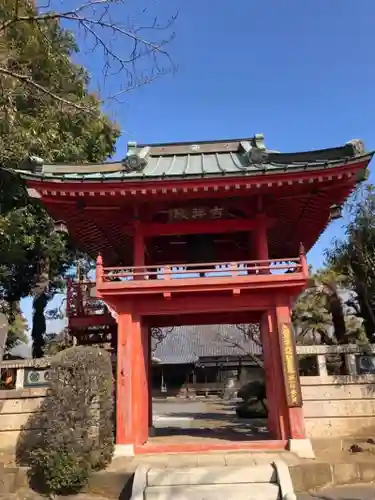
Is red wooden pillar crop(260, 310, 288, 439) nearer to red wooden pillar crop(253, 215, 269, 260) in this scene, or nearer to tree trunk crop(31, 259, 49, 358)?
red wooden pillar crop(253, 215, 269, 260)

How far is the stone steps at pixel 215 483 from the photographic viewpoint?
7589mm

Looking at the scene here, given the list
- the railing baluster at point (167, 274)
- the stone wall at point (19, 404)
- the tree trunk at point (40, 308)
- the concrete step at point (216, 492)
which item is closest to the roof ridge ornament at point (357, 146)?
the railing baluster at point (167, 274)

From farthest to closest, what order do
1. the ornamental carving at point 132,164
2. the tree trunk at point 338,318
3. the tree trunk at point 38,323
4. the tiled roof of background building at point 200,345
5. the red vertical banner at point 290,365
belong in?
the tiled roof of background building at point 200,345 → the tree trunk at point 38,323 → the tree trunk at point 338,318 → the ornamental carving at point 132,164 → the red vertical banner at point 290,365

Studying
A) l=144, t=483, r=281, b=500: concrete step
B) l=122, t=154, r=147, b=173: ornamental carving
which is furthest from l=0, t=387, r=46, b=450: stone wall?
l=122, t=154, r=147, b=173: ornamental carving

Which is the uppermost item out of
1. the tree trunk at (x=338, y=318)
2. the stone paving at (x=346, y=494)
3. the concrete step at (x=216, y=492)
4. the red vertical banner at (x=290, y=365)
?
the tree trunk at (x=338, y=318)

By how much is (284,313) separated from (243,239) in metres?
4.11

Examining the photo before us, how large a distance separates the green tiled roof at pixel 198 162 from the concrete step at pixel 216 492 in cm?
665

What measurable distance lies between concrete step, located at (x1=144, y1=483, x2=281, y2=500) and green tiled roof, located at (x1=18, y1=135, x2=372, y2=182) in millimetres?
6650

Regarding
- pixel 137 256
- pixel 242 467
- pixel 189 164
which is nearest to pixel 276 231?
pixel 189 164

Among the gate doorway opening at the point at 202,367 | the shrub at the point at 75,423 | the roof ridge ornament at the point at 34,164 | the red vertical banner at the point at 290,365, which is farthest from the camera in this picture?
the gate doorway opening at the point at 202,367

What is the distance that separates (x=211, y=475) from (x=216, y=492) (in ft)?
1.43

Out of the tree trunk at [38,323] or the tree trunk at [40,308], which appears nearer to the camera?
the tree trunk at [38,323]

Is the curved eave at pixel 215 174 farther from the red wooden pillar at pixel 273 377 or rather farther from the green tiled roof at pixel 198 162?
the red wooden pillar at pixel 273 377

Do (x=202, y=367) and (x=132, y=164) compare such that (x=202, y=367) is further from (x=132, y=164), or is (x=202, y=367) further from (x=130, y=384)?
(x=132, y=164)
